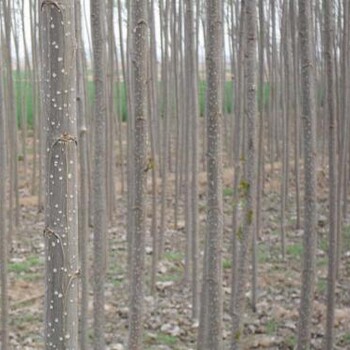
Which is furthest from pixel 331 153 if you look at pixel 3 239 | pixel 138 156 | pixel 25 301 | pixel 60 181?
pixel 25 301

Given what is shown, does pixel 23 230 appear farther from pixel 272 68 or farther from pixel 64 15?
pixel 64 15

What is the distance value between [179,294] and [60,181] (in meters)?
5.16

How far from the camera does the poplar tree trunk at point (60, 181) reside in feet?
4.87

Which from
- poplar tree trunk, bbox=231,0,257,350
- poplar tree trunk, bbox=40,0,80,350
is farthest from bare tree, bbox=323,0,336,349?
poplar tree trunk, bbox=40,0,80,350

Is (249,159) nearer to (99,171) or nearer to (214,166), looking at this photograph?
(214,166)

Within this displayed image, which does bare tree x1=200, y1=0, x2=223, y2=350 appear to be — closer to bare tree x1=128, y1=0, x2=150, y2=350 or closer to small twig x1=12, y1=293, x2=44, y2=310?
bare tree x1=128, y1=0, x2=150, y2=350

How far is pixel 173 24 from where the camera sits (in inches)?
317

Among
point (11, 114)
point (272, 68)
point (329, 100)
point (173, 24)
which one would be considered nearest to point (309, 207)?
point (329, 100)

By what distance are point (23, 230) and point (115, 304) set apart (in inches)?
117

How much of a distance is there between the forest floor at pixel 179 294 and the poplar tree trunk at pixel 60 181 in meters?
3.80

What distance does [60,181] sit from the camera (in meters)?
1.50

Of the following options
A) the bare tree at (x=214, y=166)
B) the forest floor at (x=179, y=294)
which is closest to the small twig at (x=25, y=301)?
the forest floor at (x=179, y=294)

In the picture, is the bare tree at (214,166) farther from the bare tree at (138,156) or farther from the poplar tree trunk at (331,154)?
the poplar tree trunk at (331,154)

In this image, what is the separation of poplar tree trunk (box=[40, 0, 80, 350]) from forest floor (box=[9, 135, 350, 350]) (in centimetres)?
380
